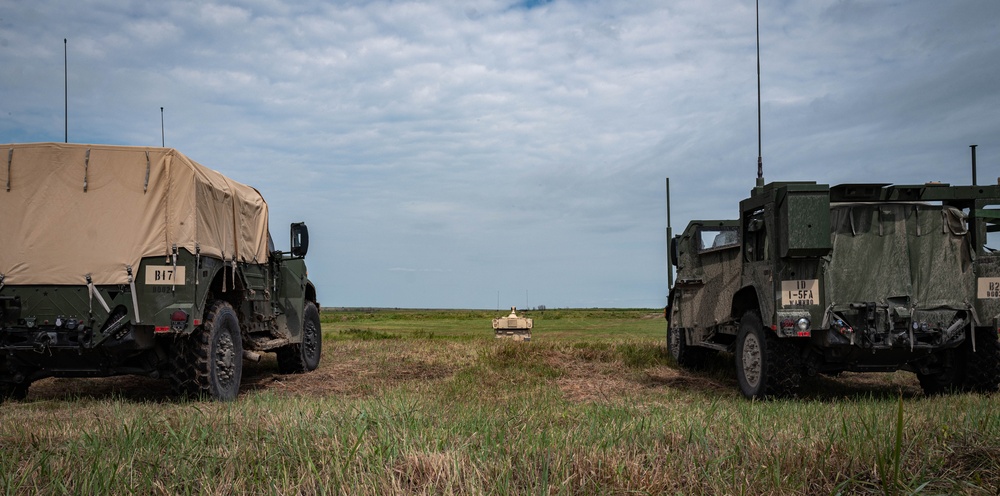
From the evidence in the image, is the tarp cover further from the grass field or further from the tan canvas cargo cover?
the tan canvas cargo cover

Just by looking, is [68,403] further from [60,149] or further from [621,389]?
[621,389]

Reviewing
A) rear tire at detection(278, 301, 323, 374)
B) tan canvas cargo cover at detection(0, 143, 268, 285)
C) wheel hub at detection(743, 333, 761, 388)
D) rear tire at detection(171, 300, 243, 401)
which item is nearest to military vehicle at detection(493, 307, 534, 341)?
rear tire at detection(278, 301, 323, 374)

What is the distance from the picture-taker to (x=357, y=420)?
209 inches

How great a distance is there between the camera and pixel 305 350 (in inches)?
520

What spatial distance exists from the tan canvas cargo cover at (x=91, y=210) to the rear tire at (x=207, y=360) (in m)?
0.88

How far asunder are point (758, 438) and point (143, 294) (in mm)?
6582

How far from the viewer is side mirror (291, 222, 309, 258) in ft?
40.3

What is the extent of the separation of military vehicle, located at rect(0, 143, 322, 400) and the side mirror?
3014 mm

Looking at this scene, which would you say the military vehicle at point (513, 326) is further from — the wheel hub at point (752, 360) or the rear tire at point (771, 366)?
the rear tire at point (771, 366)

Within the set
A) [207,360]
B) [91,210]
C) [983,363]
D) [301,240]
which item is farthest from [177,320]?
[983,363]

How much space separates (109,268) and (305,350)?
206 inches

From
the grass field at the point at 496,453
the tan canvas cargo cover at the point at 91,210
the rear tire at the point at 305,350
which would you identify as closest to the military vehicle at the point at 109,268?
the tan canvas cargo cover at the point at 91,210

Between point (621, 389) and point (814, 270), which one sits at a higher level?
point (814, 270)

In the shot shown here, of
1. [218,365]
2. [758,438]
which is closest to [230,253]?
[218,365]
